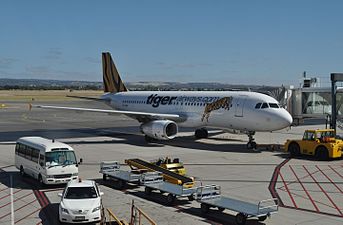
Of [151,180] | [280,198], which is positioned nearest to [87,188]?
[151,180]

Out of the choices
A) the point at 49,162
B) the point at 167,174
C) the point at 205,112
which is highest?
the point at 205,112

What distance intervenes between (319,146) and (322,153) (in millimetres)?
518

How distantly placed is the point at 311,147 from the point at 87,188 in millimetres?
19350

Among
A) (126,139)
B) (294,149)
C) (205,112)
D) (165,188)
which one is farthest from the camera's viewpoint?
(126,139)

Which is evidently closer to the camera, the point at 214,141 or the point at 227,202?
the point at 227,202

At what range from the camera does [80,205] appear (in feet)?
53.5

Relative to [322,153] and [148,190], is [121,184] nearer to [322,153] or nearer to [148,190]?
[148,190]

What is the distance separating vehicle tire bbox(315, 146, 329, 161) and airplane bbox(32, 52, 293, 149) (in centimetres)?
317

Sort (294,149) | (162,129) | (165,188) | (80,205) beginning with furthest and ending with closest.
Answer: (162,129)
(294,149)
(165,188)
(80,205)

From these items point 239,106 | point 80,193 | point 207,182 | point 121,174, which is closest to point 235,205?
point 80,193

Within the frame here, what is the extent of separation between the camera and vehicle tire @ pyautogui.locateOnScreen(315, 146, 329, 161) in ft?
102

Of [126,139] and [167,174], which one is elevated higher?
[167,174]

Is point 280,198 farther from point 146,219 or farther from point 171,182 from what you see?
point 146,219

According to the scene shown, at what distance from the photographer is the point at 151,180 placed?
21.2 metres
